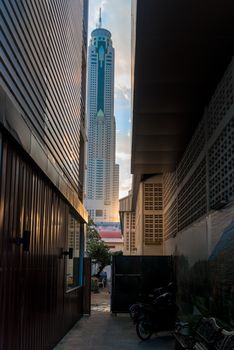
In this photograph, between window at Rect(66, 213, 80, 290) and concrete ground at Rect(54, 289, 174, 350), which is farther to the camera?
window at Rect(66, 213, 80, 290)

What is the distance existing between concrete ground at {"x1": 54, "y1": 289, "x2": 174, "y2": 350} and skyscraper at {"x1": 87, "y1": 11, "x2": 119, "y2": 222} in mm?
77524

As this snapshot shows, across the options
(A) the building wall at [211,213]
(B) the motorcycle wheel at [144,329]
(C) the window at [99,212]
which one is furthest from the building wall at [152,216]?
(C) the window at [99,212]

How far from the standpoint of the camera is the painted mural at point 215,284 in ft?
19.1

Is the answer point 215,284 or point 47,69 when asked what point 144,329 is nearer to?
point 215,284

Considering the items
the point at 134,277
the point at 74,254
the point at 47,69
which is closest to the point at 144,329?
the point at 74,254

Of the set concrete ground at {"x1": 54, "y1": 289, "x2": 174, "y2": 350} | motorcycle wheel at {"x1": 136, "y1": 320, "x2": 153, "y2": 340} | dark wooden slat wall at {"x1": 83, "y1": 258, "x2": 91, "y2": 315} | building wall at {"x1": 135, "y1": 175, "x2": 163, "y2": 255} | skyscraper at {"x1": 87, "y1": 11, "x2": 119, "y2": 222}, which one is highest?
skyscraper at {"x1": 87, "y1": 11, "x2": 119, "y2": 222}

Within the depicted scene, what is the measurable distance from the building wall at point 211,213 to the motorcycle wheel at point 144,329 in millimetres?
884

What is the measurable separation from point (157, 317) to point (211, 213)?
3.95 metres

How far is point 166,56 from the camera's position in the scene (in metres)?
7.05

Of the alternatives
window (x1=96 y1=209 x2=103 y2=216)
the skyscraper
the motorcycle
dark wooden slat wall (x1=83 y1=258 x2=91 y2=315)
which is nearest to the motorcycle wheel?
the motorcycle

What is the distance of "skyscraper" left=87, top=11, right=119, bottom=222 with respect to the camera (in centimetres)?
9225

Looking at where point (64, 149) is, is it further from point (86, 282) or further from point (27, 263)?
point (86, 282)

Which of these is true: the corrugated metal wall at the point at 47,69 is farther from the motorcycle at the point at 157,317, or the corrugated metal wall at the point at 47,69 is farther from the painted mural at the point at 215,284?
the motorcycle at the point at 157,317

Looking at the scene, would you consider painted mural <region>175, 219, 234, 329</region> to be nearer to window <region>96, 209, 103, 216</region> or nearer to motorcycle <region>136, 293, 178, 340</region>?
motorcycle <region>136, 293, 178, 340</region>
